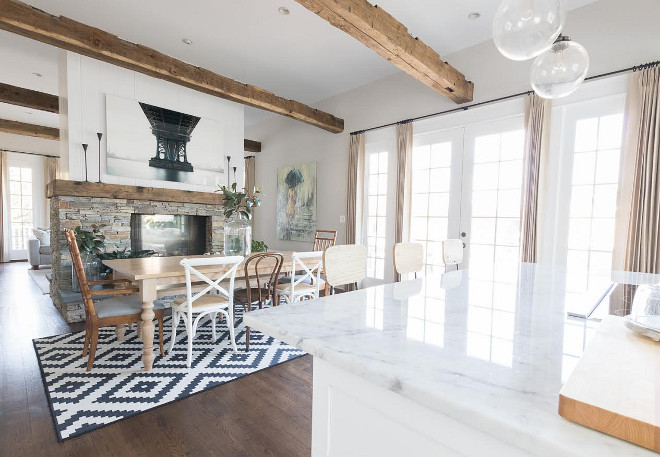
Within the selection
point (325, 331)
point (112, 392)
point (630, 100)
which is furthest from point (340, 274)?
point (630, 100)

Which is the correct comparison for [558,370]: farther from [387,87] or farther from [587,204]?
[387,87]

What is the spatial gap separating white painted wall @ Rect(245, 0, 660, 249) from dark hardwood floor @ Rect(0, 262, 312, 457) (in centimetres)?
332

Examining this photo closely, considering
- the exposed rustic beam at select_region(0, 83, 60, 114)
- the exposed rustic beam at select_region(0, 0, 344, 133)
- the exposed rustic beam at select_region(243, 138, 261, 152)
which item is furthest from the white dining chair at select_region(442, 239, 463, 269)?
the exposed rustic beam at select_region(0, 83, 60, 114)

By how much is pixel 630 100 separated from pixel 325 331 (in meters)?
3.54

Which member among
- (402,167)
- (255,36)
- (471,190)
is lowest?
(471,190)

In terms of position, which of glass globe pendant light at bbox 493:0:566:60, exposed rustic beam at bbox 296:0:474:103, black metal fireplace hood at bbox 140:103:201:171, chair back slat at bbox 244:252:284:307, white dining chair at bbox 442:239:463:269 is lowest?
chair back slat at bbox 244:252:284:307

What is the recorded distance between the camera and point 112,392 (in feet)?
6.52

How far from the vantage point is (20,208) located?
25.1 feet

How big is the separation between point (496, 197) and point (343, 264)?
279 cm

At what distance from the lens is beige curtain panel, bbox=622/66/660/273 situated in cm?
258

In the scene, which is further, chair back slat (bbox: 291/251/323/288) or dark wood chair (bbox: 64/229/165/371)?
chair back slat (bbox: 291/251/323/288)

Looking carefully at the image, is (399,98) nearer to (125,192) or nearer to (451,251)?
(451,251)

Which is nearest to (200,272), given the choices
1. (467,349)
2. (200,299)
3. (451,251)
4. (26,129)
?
(200,299)

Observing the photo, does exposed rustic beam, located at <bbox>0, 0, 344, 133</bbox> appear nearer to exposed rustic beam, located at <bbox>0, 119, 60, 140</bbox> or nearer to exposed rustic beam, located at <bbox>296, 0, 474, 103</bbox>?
exposed rustic beam, located at <bbox>296, 0, 474, 103</bbox>
